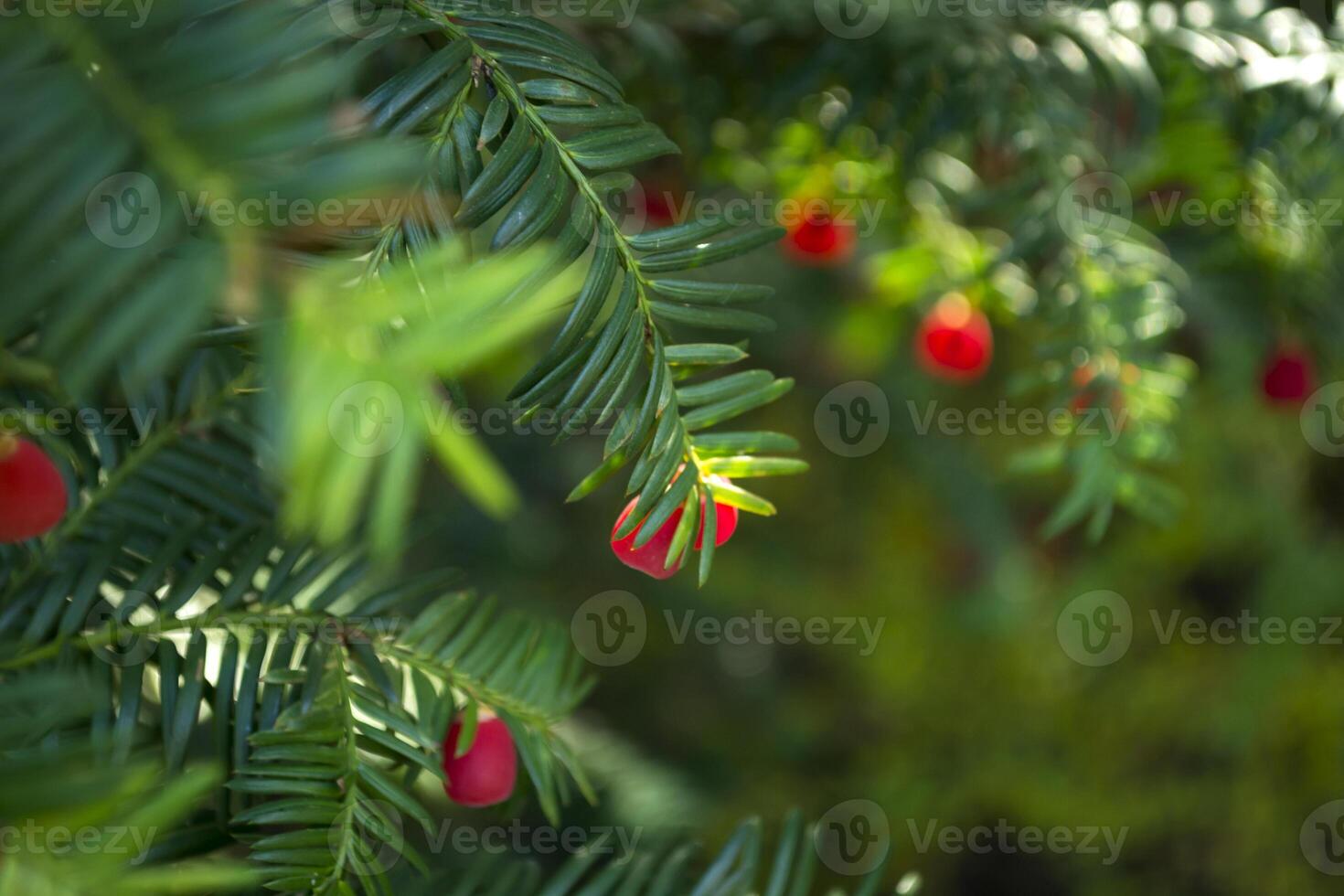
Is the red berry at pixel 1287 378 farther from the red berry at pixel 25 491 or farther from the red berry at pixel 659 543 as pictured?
the red berry at pixel 25 491

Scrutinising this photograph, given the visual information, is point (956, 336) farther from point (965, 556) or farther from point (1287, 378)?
point (965, 556)

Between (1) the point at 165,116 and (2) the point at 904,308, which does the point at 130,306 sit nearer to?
(1) the point at 165,116

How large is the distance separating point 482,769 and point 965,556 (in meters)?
1.06

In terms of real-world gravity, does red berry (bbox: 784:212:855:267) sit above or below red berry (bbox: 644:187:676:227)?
below

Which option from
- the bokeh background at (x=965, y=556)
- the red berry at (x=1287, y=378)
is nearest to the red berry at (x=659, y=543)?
the bokeh background at (x=965, y=556)

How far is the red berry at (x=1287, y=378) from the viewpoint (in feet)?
1.87

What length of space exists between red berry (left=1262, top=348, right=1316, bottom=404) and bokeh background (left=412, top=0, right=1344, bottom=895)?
2 cm

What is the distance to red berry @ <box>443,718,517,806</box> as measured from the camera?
34 cm

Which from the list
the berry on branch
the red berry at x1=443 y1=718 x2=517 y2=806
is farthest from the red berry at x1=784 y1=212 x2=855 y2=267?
the red berry at x1=443 y1=718 x2=517 y2=806

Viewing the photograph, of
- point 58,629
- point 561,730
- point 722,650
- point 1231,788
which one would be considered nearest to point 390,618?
point 58,629

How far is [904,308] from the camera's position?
715 millimetres

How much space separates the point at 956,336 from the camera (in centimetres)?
61

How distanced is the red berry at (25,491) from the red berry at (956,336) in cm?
47

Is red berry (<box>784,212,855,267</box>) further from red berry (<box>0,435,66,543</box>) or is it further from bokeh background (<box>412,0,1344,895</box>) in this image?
Result: red berry (<box>0,435,66,543</box>)
